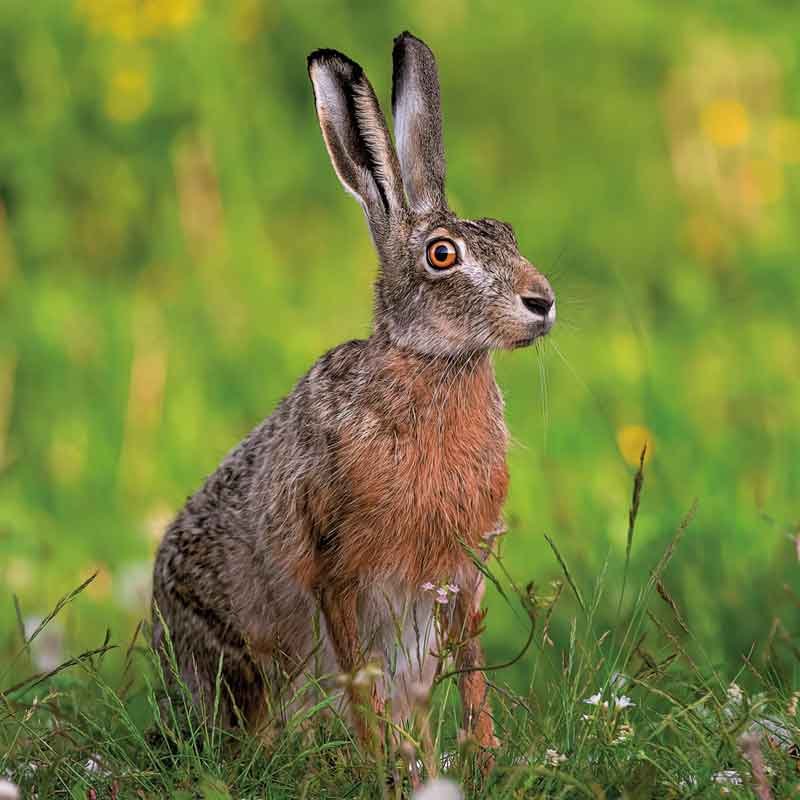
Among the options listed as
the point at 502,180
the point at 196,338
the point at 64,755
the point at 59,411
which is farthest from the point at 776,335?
the point at 64,755

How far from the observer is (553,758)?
10.8 ft

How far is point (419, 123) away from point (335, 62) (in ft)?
0.99

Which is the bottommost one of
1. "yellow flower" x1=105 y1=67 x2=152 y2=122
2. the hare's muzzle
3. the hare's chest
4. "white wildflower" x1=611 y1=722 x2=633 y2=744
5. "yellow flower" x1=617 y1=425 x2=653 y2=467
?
"yellow flower" x1=617 y1=425 x2=653 y2=467

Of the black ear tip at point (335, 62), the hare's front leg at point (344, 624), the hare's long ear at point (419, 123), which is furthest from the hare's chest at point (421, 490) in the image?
the black ear tip at point (335, 62)

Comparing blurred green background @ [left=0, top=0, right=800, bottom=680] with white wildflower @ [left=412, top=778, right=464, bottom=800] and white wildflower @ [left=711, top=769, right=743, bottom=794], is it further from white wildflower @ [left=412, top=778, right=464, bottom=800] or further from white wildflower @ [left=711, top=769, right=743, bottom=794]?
white wildflower @ [left=412, top=778, right=464, bottom=800]

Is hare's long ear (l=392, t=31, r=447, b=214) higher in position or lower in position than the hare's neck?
higher

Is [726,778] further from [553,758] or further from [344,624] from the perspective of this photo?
[344,624]

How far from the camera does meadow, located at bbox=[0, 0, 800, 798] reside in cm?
584

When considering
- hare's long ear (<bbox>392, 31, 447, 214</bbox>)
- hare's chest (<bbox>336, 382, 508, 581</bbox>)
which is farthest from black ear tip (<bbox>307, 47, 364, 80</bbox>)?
hare's chest (<bbox>336, 382, 508, 581</bbox>)

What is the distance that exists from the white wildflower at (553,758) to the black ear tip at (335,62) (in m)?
1.88

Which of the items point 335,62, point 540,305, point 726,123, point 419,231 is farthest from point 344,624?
point 726,123

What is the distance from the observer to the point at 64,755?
3572mm

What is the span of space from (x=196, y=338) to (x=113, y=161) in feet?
3.73

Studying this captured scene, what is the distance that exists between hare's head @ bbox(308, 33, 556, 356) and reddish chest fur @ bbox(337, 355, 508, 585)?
11 cm
